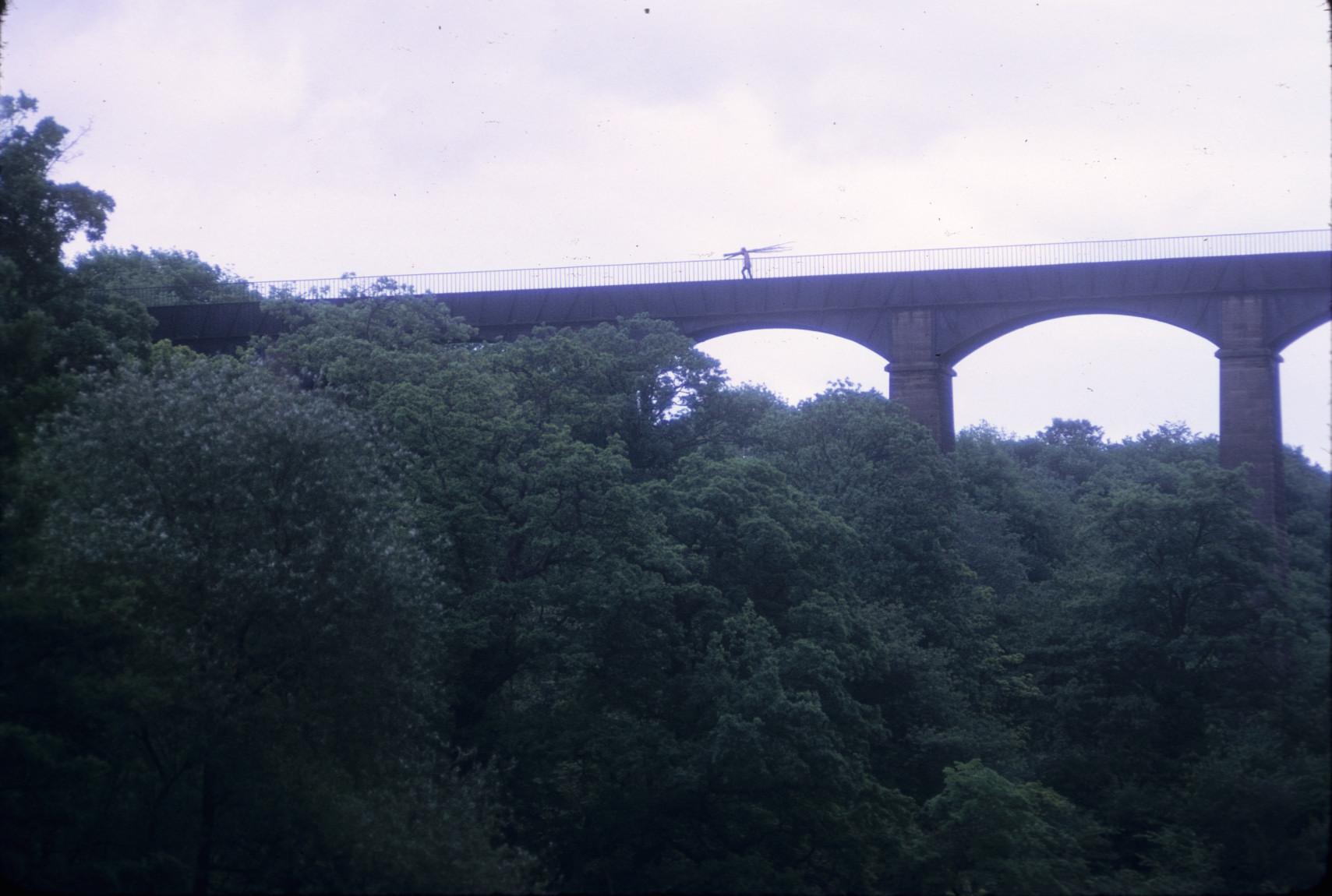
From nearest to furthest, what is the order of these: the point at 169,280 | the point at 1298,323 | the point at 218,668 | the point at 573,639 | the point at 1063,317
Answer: the point at 218,668 < the point at 573,639 < the point at 1298,323 < the point at 1063,317 < the point at 169,280

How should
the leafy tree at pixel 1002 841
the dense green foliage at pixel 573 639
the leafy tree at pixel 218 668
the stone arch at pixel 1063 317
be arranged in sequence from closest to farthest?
the leafy tree at pixel 218 668 < the dense green foliage at pixel 573 639 < the leafy tree at pixel 1002 841 < the stone arch at pixel 1063 317

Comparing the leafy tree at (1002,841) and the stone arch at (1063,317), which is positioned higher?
the stone arch at (1063,317)

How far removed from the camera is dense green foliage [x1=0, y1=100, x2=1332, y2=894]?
13.5 metres

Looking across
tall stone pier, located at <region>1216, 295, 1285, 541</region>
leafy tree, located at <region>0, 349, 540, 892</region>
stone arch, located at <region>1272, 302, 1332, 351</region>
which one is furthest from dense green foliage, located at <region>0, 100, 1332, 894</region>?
stone arch, located at <region>1272, 302, 1332, 351</region>

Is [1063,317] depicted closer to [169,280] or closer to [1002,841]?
[1002,841]

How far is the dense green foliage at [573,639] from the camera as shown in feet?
44.3

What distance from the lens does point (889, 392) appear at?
31.6 meters

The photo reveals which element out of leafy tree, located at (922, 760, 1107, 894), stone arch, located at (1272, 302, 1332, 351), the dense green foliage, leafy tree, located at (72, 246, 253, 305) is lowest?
leafy tree, located at (922, 760, 1107, 894)

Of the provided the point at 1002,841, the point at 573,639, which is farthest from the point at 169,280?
the point at 1002,841

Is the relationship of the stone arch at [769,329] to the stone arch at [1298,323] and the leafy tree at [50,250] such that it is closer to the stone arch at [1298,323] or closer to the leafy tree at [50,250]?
the stone arch at [1298,323]

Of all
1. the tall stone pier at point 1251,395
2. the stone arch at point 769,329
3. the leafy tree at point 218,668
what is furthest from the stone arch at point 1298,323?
the leafy tree at point 218,668

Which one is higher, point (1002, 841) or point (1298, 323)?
point (1298, 323)

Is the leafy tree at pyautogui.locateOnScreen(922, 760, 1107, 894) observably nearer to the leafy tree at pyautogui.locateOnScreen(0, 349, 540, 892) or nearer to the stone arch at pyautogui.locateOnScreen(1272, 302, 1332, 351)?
the leafy tree at pyautogui.locateOnScreen(0, 349, 540, 892)

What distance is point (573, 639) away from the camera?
19625 mm
